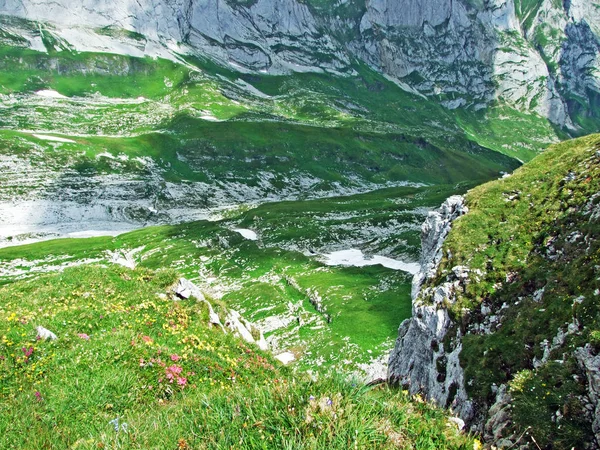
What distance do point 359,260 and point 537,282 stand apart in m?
94.2

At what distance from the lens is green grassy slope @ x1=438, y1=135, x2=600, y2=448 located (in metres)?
12.3

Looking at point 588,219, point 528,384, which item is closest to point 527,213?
point 588,219

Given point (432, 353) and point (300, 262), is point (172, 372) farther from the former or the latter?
point (300, 262)

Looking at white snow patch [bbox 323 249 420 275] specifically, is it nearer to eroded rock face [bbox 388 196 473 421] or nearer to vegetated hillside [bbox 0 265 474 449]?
eroded rock face [bbox 388 196 473 421]

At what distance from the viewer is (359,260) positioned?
375 feet

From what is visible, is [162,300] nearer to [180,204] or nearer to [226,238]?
[226,238]

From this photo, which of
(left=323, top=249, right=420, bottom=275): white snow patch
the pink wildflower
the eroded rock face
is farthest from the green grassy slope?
(left=323, top=249, right=420, bottom=275): white snow patch

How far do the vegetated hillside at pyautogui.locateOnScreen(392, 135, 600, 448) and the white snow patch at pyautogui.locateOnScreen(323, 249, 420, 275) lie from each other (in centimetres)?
7408

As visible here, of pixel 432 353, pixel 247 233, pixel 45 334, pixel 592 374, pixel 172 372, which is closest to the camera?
pixel 172 372

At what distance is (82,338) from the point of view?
40.9ft

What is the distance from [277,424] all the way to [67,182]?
203m

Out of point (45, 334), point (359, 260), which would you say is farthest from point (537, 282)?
point (359, 260)

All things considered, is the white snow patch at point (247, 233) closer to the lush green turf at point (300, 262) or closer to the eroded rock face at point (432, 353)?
the lush green turf at point (300, 262)

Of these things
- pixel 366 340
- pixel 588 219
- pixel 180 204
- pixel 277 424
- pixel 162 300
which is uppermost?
pixel 588 219
